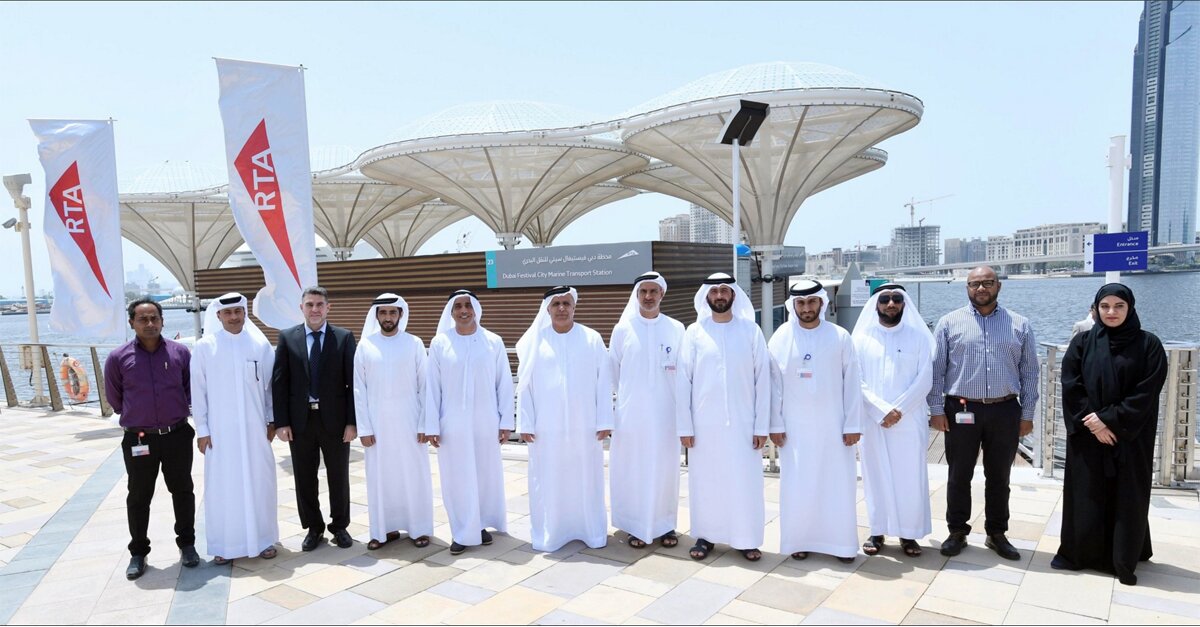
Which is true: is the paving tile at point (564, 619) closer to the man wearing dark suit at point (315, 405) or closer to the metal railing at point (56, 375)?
the man wearing dark suit at point (315, 405)

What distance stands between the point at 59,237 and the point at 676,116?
1311cm

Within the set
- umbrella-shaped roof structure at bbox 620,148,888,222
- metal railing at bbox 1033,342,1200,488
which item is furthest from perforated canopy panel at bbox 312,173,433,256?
metal railing at bbox 1033,342,1200,488

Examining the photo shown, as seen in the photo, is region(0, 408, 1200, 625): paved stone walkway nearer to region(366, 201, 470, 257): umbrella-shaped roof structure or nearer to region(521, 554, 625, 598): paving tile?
region(521, 554, 625, 598): paving tile

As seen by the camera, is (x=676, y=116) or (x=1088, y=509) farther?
(x=676, y=116)

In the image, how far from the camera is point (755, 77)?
17594 mm

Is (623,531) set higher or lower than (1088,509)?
lower

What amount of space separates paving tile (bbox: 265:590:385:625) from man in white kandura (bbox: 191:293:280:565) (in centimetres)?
87

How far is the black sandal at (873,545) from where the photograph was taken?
379cm

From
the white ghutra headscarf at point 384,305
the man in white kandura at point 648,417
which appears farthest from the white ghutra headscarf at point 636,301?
the white ghutra headscarf at point 384,305

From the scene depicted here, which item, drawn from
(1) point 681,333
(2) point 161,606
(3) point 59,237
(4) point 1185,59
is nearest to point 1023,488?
(1) point 681,333

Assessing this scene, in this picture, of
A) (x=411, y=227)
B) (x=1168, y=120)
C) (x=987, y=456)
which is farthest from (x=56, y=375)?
(x=1168, y=120)

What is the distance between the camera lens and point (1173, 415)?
15.2ft

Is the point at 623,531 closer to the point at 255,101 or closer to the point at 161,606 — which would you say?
the point at 161,606

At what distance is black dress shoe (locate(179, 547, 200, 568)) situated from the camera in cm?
389
